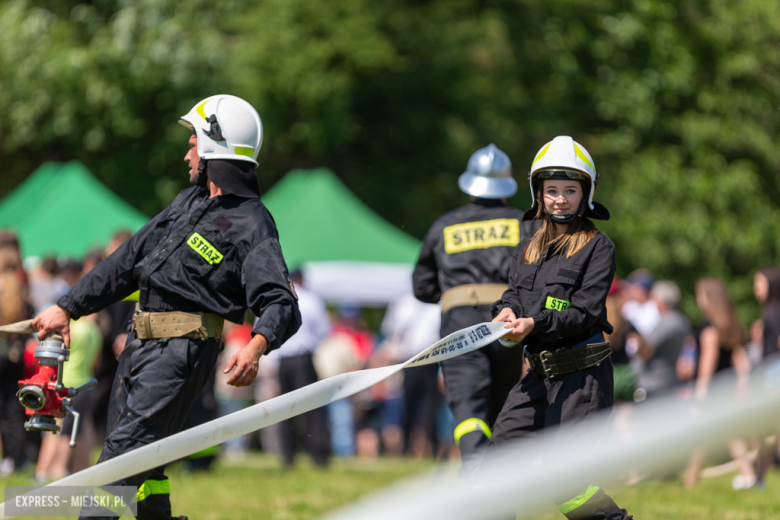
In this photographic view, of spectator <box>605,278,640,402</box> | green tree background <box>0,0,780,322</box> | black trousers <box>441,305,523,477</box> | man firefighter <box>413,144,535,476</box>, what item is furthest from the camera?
green tree background <box>0,0,780,322</box>

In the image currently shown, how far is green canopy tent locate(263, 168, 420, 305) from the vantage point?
653 inches

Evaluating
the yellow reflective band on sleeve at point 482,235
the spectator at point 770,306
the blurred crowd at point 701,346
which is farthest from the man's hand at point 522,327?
the spectator at point 770,306

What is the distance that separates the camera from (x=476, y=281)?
6578 millimetres

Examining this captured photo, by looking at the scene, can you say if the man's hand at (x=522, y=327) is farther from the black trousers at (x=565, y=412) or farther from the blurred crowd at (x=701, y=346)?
the blurred crowd at (x=701, y=346)

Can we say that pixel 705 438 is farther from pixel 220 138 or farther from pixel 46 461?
pixel 46 461

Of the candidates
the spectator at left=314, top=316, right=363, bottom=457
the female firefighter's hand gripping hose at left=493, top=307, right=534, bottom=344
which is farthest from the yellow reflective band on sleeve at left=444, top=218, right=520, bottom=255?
the spectator at left=314, top=316, right=363, bottom=457

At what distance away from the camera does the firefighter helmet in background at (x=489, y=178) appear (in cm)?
689

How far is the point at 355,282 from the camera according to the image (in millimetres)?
16719

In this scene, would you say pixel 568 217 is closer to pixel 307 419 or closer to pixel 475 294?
pixel 475 294

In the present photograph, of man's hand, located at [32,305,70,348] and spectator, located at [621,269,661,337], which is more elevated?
man's hand, located at [32,305,70,348]

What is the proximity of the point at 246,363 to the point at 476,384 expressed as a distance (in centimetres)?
252

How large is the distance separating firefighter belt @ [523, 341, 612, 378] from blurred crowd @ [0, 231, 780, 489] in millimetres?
2337

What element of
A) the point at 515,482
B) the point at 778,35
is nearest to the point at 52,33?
the point at 778,35

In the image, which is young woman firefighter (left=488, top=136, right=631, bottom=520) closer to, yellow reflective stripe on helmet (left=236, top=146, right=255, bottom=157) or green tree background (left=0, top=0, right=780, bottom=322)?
yellow reflective stripe on helmet (left=236, top=146, right=255, bottom=157)
